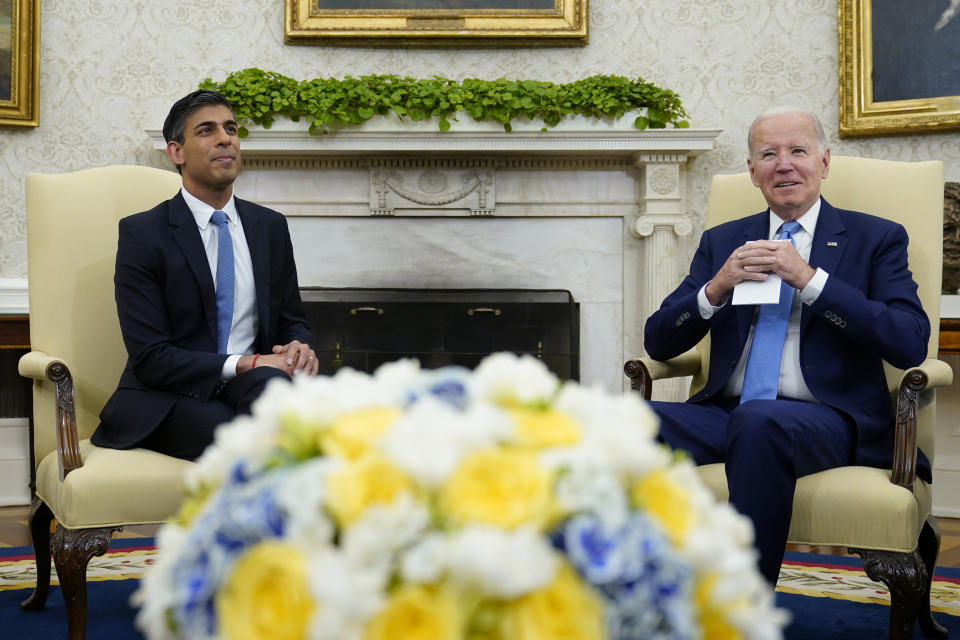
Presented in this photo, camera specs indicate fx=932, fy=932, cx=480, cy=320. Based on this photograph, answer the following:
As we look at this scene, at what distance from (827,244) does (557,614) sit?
2.02 metres

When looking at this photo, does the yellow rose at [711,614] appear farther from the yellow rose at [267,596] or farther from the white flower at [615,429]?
the yellow rose at [267,596]

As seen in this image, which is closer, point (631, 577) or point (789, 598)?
point (631, 577)

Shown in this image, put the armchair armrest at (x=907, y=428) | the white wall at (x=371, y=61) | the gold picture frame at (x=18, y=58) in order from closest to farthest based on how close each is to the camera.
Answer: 1. the armchair armrest at (x=907, y=428)
2. the gold picture frame at (x=18, y=58)
3. the white wall at (x=371, y=61)

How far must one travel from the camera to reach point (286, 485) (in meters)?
0.86

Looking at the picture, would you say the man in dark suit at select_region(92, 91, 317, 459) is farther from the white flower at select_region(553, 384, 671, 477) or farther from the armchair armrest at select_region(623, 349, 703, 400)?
the white flower at select_region(553, 384, 671, 477)

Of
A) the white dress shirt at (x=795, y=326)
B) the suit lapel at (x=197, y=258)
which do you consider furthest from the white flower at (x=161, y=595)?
the white dress shirt at (x=795, y=326)

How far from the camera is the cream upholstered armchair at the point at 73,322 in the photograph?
235 centimetres

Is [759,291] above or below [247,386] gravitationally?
above

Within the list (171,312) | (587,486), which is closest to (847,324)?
(587,486)

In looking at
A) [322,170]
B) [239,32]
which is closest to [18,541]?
[322,170]

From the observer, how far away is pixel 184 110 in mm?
2764

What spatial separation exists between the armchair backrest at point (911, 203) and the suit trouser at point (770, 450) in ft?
1.35

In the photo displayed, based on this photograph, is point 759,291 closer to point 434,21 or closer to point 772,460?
point 772,460

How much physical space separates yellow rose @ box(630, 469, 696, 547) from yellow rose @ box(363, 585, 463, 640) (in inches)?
8.7
